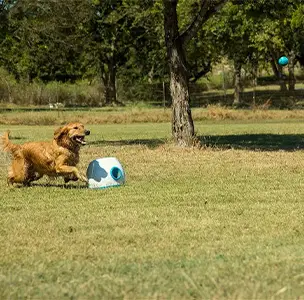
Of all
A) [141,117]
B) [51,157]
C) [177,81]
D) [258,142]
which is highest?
[177,81]

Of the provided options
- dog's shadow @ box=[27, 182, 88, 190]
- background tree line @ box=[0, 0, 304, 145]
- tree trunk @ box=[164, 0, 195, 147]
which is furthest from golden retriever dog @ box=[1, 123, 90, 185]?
background tree line @ box=[0, 0, 304, 145]

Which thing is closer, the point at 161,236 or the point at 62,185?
the point at 161,236

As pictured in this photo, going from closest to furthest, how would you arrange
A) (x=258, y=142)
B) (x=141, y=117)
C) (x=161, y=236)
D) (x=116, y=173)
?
(x=161, y=236)
(x=116, y=173)
(x=258, y=142)
(x=141, y=117)

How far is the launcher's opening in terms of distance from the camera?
1137 cm

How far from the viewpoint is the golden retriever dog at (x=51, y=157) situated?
1105 centimetres

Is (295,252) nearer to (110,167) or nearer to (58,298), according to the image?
(58,298)

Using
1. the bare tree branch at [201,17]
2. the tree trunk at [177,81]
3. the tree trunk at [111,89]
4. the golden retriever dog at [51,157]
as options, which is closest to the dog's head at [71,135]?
the golden retriever dog at [51,157]

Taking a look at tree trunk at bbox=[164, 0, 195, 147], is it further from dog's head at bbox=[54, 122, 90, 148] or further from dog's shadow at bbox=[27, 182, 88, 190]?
dog's head at bbox=[54, 122, 90, 148]

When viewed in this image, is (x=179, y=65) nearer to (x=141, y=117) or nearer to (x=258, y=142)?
(x=258, y=142)

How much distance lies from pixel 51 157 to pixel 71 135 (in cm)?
47

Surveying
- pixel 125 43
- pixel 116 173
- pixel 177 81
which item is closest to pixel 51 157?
pixel 116 173

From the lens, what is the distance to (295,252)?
262 inches

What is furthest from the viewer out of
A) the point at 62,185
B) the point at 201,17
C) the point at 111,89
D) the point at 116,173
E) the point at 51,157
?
the point at 111,89

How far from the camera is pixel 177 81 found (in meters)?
18.5
